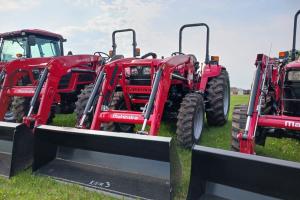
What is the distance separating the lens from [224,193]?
109 inches

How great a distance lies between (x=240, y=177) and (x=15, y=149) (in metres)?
2.54

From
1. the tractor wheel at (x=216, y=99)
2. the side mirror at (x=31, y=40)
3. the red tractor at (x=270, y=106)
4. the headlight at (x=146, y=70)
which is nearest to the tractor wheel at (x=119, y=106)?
the headlight at (x=146, y=70)

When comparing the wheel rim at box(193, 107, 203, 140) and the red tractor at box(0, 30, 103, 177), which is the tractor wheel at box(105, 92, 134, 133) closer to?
the red tractor at box(0, 30, 103, 177)

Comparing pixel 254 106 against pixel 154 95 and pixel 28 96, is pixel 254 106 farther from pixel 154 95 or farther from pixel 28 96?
pixel 28 96

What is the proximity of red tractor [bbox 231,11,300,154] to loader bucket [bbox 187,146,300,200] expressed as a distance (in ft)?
1.99

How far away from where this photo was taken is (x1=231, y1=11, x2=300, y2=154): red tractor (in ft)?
11.2

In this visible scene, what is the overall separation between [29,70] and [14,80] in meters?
0.47

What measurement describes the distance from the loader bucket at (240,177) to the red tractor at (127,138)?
0.24m

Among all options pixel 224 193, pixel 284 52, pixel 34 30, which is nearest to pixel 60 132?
pixel 224 193

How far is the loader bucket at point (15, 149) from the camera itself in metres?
3.55

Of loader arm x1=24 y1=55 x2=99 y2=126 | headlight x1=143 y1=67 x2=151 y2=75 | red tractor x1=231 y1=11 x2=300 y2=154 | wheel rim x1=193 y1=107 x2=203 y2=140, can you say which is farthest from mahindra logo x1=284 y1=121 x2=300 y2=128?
loader arm x1=24 y1=55 x2=99 y2=126

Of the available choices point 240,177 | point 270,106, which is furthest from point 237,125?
point 240,177

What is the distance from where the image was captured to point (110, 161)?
11.5ft

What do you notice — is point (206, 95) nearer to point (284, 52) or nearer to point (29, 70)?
point (284, 52)
